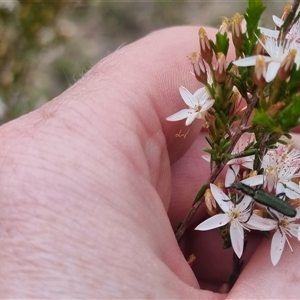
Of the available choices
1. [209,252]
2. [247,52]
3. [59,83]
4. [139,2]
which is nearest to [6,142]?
[247,52]

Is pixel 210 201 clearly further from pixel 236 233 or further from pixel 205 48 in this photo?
pixel 205 48

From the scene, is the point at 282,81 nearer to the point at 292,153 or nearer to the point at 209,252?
the point at 292,153

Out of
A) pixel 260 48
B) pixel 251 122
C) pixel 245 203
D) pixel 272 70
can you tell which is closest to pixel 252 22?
pixel 260 48

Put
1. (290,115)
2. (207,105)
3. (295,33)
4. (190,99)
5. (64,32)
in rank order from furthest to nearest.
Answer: (64,32), (190,99), (207,105), (295,33), (290,115)

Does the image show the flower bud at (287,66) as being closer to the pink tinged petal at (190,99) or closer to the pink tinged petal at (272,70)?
the pink tinged petal at (272,70)

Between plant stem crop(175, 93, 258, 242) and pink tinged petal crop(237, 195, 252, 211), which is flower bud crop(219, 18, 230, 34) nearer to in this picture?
plant stem crop(175, 93, 258, 242)

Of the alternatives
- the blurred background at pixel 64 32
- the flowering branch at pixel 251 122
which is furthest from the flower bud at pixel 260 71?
the blurred background at pixel 64 32
